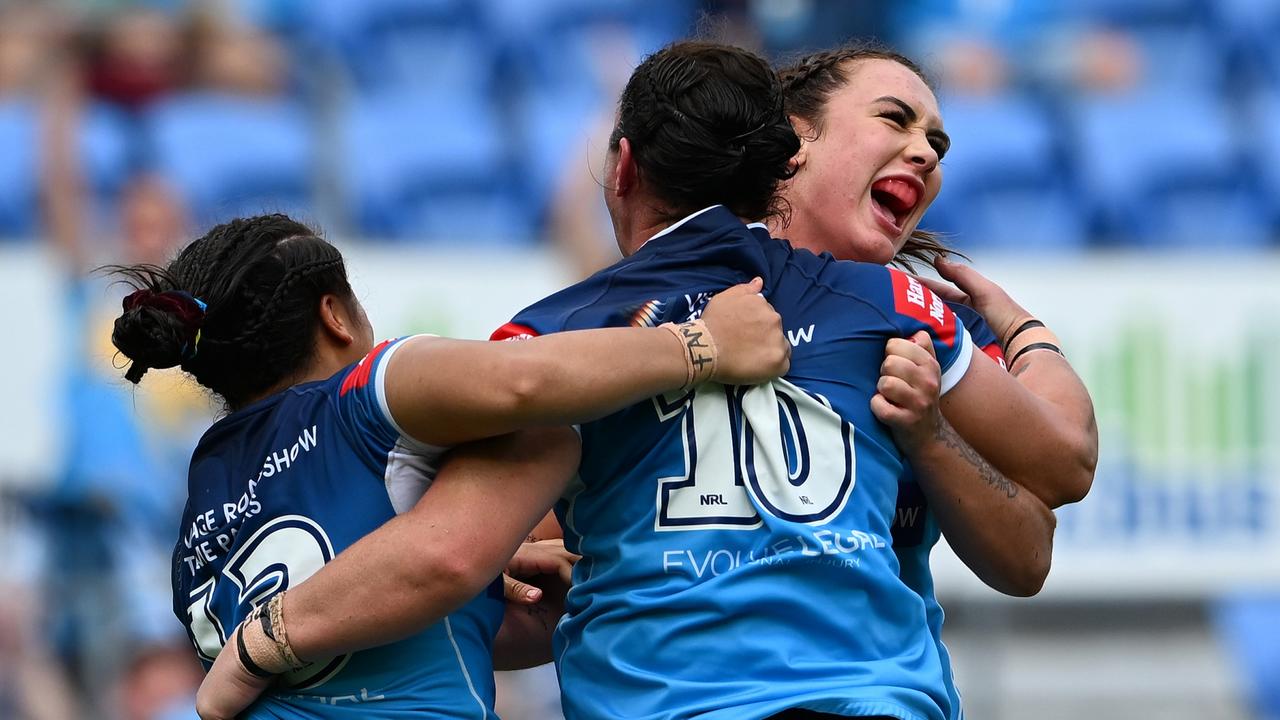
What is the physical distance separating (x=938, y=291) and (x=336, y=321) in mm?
1025

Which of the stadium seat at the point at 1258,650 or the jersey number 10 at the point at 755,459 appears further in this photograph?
the stadium seat at the point at 1258,650

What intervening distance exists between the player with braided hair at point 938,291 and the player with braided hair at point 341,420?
0.43 m

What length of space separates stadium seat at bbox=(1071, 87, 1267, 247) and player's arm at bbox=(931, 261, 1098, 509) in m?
5.86

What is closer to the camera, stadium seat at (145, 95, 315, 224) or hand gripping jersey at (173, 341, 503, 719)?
hand gripping jersey at (173, 341, 503, 719)

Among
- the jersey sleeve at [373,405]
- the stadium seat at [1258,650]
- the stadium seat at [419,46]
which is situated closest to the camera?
the jersey sleeve at [373,405]

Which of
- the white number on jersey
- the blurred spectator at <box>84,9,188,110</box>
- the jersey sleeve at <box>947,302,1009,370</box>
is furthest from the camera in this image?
Answer: the blurred spectator at <box>84,9,188,110</box>

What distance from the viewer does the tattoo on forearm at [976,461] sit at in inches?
98.1

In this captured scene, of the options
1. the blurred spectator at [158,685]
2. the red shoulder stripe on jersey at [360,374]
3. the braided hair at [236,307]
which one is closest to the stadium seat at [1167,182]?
the blurred spectator at [158,685]

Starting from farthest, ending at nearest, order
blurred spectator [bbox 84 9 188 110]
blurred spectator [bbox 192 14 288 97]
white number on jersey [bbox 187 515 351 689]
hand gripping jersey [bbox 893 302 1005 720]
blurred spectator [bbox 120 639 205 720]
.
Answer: blurred spectator [bbox 192 14 288 97] < blurred spectator [bbox 84 9 188 110] < blurred spectator [bbox 120 639 205 720] < hand gripping jersey [bbox 893 302 1005 720] < white number on jersey [bbox 187 515 351 689]

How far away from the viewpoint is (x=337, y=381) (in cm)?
245

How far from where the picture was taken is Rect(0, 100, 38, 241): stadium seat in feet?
24.5

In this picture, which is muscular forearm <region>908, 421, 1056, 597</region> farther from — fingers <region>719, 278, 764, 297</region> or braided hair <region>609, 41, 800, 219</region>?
braided hair <region>609, 41, 800, 219</region>

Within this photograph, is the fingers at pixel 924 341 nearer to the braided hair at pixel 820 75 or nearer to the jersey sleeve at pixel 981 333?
the jersey sleeve at pixel 981 333

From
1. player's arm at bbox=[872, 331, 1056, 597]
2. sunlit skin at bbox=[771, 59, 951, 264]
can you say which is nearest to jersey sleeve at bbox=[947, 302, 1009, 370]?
sunlit skin at bbox=[771, 59, 951, 264]
